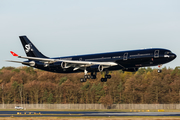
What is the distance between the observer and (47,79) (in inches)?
6452

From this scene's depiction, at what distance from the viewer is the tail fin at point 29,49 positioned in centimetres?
9012

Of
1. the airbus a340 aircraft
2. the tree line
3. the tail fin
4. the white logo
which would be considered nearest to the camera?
the airbus a340 aircraft

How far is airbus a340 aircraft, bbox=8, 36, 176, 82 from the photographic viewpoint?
7125cm

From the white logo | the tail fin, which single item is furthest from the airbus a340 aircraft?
the white logo

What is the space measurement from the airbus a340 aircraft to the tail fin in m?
4.01

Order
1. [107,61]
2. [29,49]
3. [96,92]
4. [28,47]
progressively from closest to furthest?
[107,61] < [29,49] < [28,47] < [96,92]

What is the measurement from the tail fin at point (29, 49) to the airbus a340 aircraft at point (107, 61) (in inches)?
158

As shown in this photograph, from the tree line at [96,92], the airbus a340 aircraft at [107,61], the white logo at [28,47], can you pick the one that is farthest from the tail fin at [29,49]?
the tree line at [96,92]

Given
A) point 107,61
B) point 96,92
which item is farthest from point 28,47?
point 96,92

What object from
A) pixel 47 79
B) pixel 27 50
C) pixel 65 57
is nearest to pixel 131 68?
pixel 65 57

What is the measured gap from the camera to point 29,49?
3561 inches

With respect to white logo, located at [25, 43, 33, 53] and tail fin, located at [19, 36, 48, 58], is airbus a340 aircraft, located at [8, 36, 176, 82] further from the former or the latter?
white logo, located at [25, 43, 33, 53]

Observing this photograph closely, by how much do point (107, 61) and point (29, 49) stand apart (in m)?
26.0

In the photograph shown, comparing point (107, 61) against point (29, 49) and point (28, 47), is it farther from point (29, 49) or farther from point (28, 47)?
point (28, 47)
